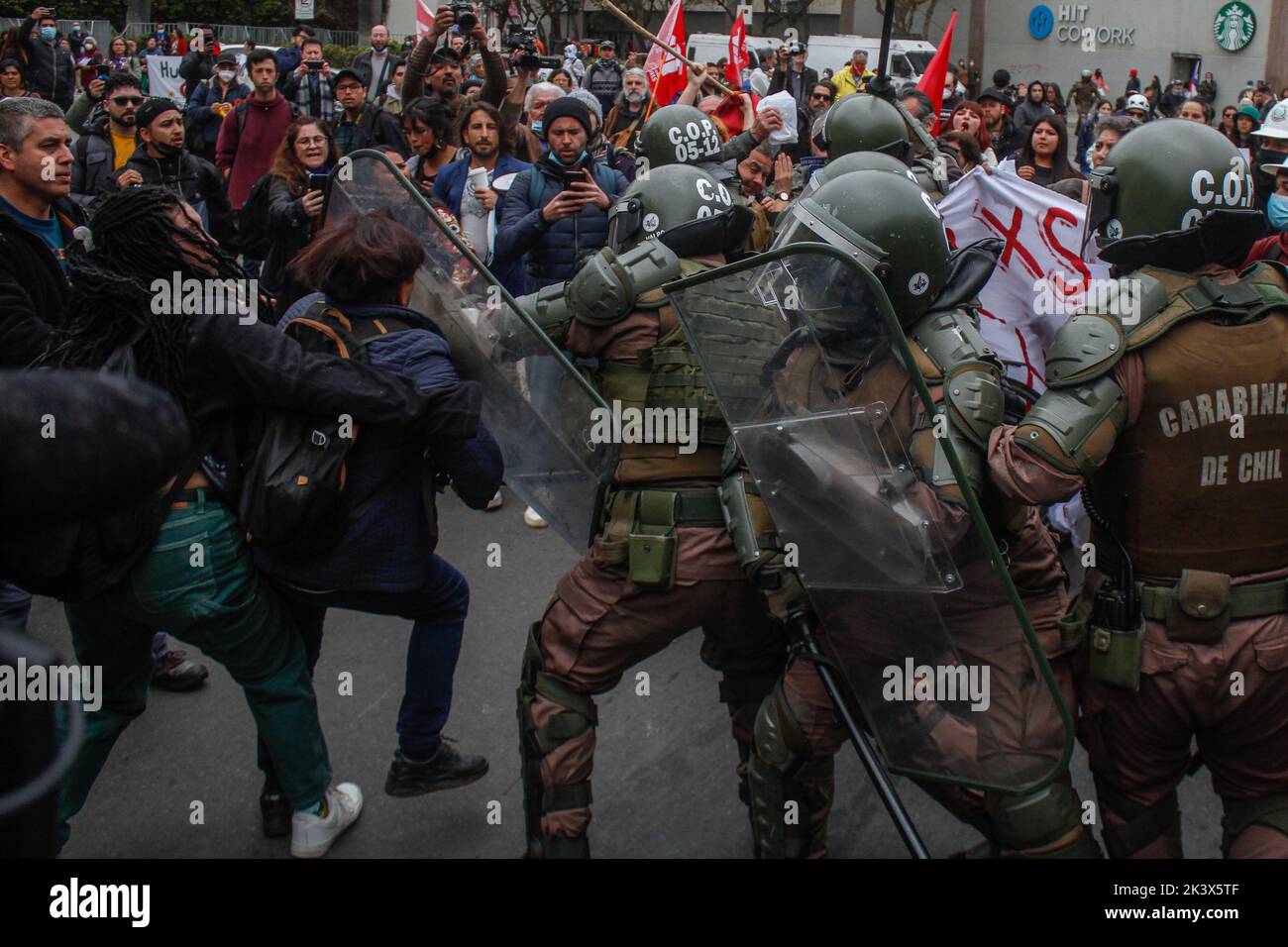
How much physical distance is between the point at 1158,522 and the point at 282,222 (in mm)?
4288

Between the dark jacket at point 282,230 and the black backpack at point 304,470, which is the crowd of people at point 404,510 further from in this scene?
the dark jacket at point 282,230

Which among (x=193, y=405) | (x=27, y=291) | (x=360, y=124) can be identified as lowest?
(x=193, y=405)

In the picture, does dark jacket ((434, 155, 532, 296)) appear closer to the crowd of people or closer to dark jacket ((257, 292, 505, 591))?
the crowd of people

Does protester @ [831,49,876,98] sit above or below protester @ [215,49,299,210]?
above

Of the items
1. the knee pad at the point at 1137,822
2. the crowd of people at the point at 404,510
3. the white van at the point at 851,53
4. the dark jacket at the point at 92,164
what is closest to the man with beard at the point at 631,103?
the dark jacket at the point at 92,164

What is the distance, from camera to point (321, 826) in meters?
3.40

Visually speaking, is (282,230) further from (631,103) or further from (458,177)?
(631,103)

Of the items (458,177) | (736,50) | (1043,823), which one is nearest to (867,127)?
(458,177)

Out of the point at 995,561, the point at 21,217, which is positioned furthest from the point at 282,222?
the point at 995,561

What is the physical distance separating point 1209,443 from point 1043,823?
0.84 meters

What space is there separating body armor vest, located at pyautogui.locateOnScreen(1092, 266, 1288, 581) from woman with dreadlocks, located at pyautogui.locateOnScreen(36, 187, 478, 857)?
5.05 feet

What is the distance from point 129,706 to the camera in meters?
3.19

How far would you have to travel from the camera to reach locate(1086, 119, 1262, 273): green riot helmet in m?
2.49

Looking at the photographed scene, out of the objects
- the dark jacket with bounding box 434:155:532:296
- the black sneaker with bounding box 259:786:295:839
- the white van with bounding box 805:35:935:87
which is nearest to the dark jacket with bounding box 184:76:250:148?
the dark jacket with bounding box 434:155:532:296
